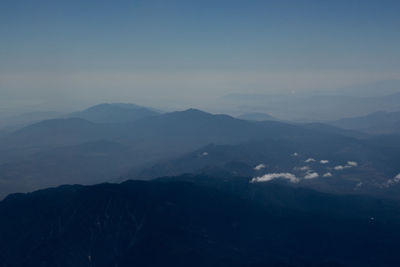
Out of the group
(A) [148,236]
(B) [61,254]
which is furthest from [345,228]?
(B) [61,254]

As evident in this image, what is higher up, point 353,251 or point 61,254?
point 61,254

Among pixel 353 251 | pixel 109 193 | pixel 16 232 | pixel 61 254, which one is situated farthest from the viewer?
pixel 353 251

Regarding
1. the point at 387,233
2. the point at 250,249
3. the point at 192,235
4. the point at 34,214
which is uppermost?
the point at 34,214

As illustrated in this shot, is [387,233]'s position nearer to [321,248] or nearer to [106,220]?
[321,248]

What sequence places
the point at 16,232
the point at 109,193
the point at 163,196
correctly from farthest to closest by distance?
1. the point at 163,196
2. the point at 109,193
3. the point at 16,232

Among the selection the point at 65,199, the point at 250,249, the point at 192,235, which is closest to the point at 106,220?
the point at 65,199

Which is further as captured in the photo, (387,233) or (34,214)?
(387,233)

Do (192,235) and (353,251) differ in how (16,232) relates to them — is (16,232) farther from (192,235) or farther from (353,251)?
(353,251)
